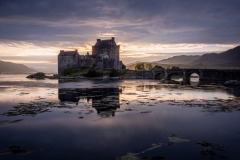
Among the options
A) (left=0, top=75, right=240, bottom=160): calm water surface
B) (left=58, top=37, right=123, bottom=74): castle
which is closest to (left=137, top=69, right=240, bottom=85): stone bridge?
(left=58, top=37, right=123, bottom=74): castle

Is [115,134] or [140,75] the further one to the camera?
[140,75]

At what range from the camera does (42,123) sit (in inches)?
1068

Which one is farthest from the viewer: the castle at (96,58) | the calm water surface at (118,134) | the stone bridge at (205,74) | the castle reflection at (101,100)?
the castle at (96,58)

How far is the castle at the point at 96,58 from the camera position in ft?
497

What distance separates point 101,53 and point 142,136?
139600 millimetres

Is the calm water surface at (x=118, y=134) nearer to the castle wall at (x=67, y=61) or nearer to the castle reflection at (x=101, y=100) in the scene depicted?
the castle reflection at (x=101, y=100)

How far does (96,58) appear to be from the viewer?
15525cm

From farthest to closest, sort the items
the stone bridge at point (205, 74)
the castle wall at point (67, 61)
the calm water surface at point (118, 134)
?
the castle wall at point (67, 61) < the stone bridge at point (205, 74) < the calm water surface at point (118, 134)

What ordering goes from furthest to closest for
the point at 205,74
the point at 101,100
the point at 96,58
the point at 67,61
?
the point at 96,58
the point at 67,61
the point at 205,74
the point at 101,100

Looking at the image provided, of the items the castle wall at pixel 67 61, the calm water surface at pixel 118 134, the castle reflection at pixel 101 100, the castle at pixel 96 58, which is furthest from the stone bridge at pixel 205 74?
the calm water surface at pixel 118 134

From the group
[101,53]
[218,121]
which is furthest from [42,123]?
[101,53]

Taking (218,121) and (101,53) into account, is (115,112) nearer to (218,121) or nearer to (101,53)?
(218,121)

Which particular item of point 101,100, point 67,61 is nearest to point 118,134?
point 101,100

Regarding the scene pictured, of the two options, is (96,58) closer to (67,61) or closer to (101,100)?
(67,61)
